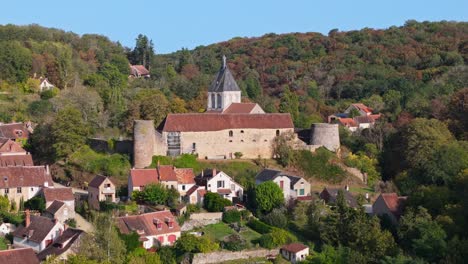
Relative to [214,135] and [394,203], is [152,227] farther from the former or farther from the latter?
[394,203]

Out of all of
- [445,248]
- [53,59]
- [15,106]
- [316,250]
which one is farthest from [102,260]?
[53,59]

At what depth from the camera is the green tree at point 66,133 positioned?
40.6m

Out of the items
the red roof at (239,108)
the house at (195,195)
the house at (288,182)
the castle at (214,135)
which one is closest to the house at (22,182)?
the castle at (214,135)

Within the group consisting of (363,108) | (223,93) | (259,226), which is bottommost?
(259,226)

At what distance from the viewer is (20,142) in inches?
1713

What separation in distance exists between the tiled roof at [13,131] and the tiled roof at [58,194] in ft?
25.4

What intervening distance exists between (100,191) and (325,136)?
14189 mm

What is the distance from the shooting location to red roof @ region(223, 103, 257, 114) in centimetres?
4663

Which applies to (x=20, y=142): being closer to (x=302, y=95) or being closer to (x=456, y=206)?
(x=456, y=206)

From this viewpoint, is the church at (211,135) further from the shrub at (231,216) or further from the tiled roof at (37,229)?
the tiled roof at (37,229)

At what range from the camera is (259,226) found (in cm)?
3675

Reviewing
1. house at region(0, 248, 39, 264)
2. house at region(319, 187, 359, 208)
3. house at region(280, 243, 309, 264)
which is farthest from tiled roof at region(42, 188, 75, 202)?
house at region(319, 187, 359, 208)

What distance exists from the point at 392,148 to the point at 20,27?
3400 cm

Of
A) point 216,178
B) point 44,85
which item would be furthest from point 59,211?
point 44,85
